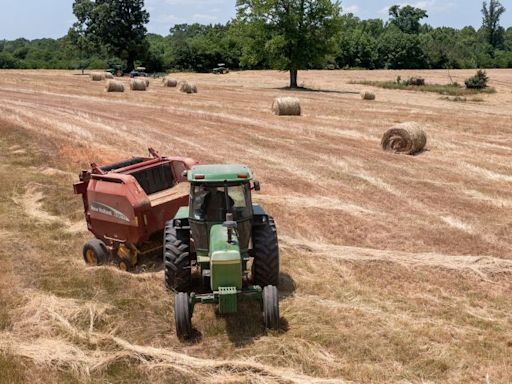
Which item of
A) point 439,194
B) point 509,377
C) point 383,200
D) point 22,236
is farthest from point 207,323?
point 439,194

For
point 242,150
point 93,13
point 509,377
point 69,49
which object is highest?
point 93,13

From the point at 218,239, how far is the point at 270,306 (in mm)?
1094

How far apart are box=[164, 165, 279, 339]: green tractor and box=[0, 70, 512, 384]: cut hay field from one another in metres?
0.46

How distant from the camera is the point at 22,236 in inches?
430

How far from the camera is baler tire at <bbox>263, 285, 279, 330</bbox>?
6949 mm

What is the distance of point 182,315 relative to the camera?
6.81 m

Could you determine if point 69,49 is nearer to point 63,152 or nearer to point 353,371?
point 63,152

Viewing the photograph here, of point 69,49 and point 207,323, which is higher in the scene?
point 69,49

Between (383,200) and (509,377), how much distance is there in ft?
25.0

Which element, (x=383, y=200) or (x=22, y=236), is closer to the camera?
(x=22, y=236)

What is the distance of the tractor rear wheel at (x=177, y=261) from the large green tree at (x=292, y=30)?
130 feet

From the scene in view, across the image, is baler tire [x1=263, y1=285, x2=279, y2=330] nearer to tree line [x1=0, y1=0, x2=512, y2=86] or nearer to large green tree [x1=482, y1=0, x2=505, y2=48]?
tree line [x1=0, y1=0, x2=512, y2=86]

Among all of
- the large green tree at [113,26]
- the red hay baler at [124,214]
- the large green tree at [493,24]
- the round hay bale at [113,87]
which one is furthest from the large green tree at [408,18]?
the red hay baler at [124,214]

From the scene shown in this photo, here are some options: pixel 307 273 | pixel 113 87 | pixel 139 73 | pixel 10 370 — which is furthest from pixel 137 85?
pixel 10 370
